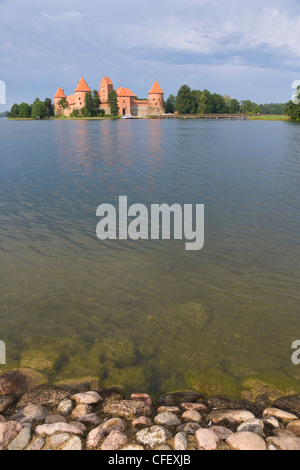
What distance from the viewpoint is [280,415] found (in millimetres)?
5551

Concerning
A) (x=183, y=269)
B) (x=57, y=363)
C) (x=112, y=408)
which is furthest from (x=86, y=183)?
(x=112, y=408)

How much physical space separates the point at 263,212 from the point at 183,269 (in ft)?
25.4

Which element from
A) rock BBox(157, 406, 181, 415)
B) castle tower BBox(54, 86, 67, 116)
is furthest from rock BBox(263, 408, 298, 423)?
castle tower BBox(54, 86, 67, 116)

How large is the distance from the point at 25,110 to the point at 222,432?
209245 millimetres

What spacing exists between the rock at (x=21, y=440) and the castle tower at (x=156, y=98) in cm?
20228

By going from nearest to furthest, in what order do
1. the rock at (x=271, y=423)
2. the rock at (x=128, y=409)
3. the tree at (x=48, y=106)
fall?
1. the rock at (x=271, y=423)
2. the rock at (x=128, y=409)
3. the tree at (x=48, y=106)

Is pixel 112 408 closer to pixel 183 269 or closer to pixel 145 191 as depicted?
pixel 183 269

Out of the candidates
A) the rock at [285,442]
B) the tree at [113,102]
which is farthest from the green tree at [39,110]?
the rock at [285,442]

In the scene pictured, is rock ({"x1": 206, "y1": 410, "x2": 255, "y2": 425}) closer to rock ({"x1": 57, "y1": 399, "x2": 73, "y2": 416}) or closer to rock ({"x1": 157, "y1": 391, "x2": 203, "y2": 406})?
rock ({"x1": 157, "y1": 391, "x2": 203, "y2": 406})

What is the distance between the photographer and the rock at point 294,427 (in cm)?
514

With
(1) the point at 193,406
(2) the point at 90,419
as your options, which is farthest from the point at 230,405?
(2) the point at 90,419

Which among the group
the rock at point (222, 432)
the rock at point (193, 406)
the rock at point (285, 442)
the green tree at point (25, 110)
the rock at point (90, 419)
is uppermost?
the green tree at point (25, 110)

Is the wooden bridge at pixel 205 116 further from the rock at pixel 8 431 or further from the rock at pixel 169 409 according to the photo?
the rock at pixel 8 431

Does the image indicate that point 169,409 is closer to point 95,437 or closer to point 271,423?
point 95,437
